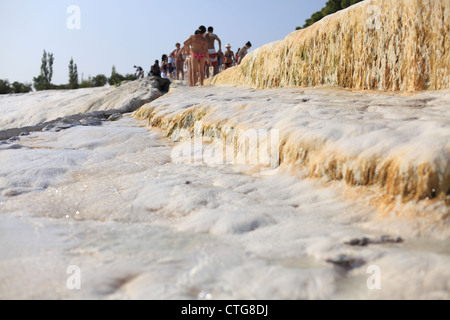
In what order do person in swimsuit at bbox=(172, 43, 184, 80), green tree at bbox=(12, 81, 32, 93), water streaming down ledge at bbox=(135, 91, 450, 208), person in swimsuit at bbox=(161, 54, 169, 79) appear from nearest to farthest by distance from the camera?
water streaming down ledge at bbox=(135, 91, 450, 208)
person in swimsuit at bbox=(172, 43, 184, 80)
person in swimsuit at bbox=(161, 54, 169, 79)
green tree at bbox=(12, 81, 32, 93)

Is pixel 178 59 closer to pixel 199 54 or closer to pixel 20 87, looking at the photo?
pixel 199 54

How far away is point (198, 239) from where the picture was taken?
1.90m

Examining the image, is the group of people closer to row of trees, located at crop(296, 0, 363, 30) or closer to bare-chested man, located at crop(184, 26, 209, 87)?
bare-chested man, located at crop(184, 26, 209, 87)

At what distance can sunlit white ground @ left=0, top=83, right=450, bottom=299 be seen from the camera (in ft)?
4.81

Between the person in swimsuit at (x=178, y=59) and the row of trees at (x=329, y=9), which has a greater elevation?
the row of trees at (x=329, y=9)

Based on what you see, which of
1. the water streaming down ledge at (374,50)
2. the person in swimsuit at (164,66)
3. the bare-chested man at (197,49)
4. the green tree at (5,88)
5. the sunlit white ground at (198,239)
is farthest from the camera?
the green tree at (5,88)

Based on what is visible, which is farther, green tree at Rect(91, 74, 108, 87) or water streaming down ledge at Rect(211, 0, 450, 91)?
green tree at Rect(91, 74, 108, 87)

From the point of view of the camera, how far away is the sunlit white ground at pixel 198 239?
147cm

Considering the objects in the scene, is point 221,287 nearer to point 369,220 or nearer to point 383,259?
point 383,259

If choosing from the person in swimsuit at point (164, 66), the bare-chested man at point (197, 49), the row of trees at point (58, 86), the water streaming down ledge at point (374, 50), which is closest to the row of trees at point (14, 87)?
the row of trees at point (58, 86)

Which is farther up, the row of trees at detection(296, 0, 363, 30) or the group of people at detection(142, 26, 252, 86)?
the row of trees at detection(296, 0, 363, 30)

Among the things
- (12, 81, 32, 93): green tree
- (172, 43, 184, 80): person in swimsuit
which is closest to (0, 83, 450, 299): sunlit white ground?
(172, 43, 184, 80): person in swimsuit

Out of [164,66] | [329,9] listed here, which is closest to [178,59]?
A: [164,66]

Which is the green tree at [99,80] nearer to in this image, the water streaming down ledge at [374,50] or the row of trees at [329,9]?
the row of trees at [329,9]
